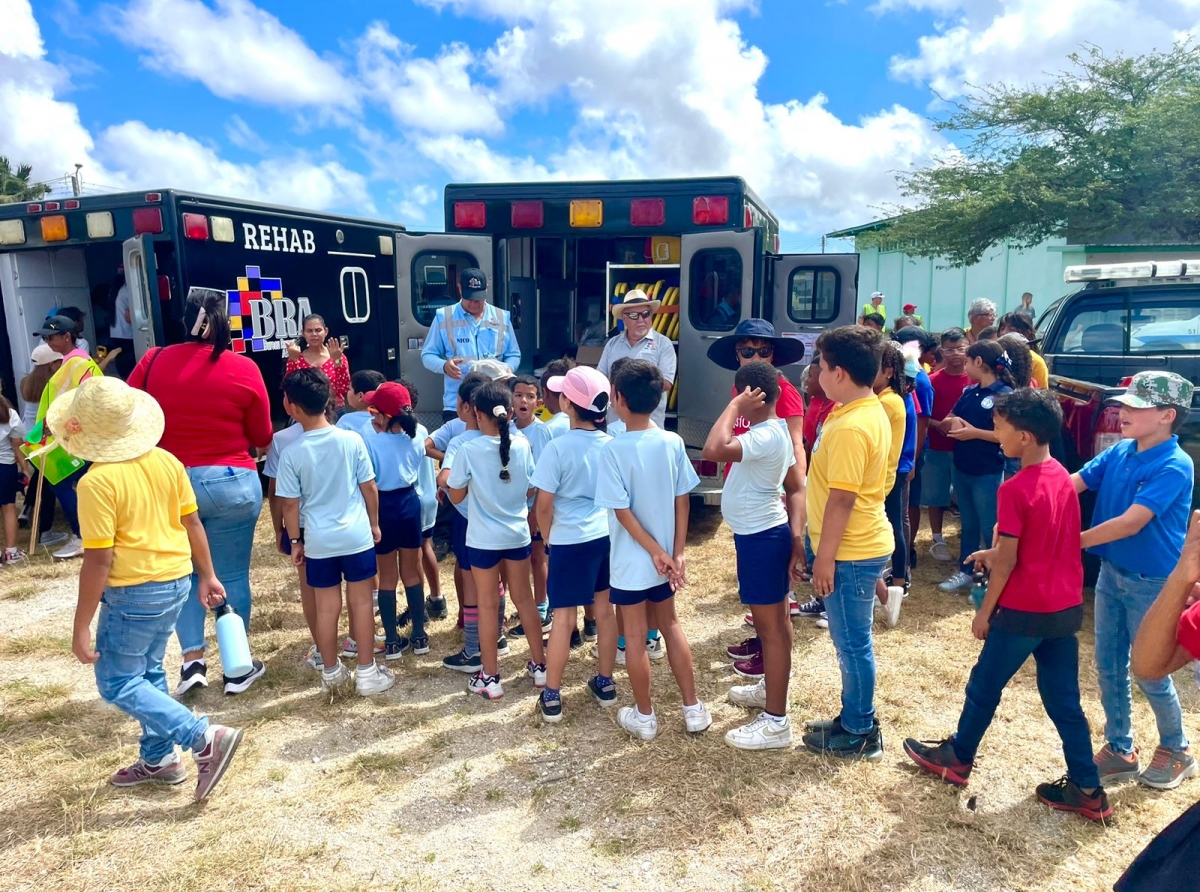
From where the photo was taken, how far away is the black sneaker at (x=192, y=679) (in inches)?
157

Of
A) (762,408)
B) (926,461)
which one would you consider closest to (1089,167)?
(926,461)

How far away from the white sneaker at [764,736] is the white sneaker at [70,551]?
532cm

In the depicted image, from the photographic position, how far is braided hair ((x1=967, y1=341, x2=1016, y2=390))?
4719 millimetres

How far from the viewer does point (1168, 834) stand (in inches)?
70.0

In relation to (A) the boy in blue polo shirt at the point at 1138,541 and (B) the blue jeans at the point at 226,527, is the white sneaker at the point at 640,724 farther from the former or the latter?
(B) the blue jeans at the point at 226,527

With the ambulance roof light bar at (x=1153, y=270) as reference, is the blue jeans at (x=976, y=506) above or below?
below

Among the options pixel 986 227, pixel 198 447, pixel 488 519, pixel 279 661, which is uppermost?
pixel 986 227

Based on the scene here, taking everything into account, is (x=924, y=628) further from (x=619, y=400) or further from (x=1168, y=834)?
(x=1168, y=834)

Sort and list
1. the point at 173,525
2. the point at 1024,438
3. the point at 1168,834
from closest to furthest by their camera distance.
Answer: the point at 1168,834 < the point at 1024,438 < the point at 173,525

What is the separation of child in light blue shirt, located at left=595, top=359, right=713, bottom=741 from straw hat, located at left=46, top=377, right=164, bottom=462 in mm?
1752

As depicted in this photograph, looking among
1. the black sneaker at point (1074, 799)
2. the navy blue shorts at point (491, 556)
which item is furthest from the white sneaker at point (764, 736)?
the navy blue shorts at point (491, 556)

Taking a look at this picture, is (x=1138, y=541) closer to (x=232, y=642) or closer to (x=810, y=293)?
(x=232, y=642)

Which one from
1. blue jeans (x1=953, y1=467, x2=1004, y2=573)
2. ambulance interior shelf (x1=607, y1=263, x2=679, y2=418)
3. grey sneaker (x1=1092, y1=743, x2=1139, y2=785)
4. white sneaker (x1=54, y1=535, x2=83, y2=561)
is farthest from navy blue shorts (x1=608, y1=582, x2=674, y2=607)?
white sneaker (x1=54, y1=535, x2=83, y2=561)

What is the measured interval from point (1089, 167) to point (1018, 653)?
16.7m
